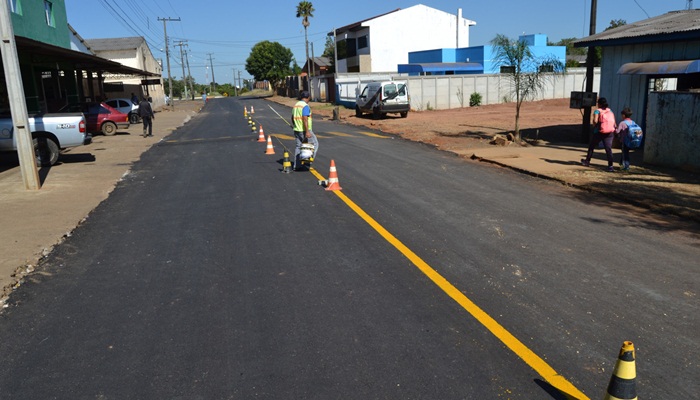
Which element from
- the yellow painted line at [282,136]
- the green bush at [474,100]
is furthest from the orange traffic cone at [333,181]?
the green bush at [474,100]

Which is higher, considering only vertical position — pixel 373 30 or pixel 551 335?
pixel 373 30

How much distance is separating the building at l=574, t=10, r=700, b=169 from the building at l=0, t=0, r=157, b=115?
18842mm

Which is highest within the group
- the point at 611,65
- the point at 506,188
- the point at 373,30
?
the point at 373,30

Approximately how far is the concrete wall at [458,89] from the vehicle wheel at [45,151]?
1054 inches

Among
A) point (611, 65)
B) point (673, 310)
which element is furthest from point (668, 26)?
point (673, 310)

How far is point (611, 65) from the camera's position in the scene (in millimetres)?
17359

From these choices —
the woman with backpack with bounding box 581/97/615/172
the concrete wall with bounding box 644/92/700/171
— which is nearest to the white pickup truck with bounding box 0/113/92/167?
the woman with backpack with bounding box 581/97/615/172

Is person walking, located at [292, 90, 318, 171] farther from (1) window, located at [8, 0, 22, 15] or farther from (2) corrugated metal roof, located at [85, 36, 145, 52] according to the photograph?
(2) corrugated metal roof, located at [85, 36, 145, 52]

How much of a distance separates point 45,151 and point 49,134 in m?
0.50

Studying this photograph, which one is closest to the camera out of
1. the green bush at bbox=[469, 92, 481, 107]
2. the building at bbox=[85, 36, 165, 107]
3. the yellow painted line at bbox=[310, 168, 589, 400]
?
the yellow painted line at bbox=[310, 168, 589, 400]

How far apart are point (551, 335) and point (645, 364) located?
0.73m

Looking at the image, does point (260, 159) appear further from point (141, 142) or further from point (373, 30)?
point (373, 30)

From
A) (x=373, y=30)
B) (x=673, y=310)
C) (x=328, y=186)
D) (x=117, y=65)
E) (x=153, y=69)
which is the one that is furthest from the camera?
(x=153, y=69)

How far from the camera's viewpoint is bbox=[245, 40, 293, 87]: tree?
344 ft
